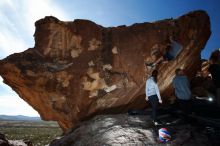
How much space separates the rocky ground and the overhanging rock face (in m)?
1.79

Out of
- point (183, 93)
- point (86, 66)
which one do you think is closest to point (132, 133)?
point (183, 93)

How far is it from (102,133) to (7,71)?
6638mm

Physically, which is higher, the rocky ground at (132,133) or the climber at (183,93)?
the climber at (183,93)

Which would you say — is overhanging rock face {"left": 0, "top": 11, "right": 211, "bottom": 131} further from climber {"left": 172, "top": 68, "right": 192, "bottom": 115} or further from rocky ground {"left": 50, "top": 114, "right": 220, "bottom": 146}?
climber {"left": 172, "top": 68, "right": 192, "bottom": 115}

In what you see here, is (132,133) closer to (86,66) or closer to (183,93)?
(183,93)

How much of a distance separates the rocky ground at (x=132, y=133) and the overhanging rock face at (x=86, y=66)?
1.79 metres

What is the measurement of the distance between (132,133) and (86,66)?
16.6 feet

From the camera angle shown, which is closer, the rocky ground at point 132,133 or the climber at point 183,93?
the rocky ground at point 132,133

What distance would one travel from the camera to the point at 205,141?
10.1 m

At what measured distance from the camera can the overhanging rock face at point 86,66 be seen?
1387 cm

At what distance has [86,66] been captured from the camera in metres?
14.0


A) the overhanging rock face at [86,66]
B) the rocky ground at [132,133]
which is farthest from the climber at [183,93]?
the overhanging rock face at [86,66]

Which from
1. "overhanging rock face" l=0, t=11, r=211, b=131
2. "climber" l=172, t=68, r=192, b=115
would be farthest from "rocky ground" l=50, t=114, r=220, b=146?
"overhanging rock face" l=0, t=11, r=211, b=131

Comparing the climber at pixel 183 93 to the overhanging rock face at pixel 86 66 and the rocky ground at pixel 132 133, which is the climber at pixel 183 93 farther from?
the overhanging rock face at pixel 86 66
